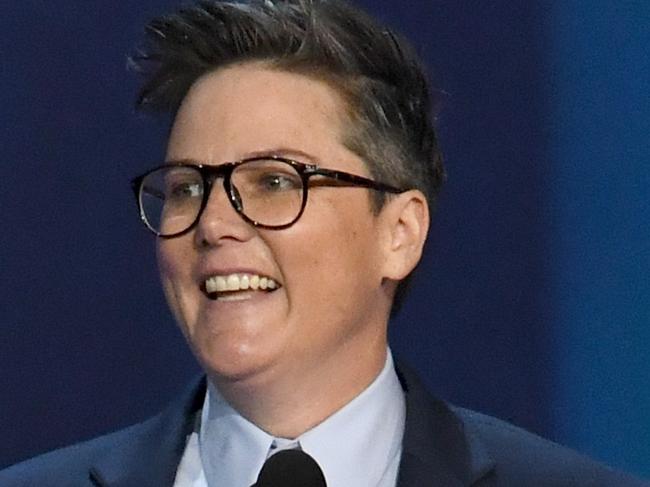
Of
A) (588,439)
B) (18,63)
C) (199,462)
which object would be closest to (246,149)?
(199,462)

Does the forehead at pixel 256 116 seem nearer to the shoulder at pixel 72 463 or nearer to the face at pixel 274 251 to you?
the face at pixel 274 251

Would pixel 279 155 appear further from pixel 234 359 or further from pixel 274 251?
pixel 234 359

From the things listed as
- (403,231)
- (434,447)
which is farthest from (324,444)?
(403,231)

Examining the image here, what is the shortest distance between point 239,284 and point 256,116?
173mm

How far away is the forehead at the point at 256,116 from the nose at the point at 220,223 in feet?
0.14

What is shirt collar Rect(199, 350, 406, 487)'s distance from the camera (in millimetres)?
1475

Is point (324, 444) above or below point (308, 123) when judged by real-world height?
below

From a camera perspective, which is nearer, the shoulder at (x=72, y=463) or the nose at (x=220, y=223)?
the nose at (x=220, y=223)

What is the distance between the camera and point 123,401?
6.33 feet

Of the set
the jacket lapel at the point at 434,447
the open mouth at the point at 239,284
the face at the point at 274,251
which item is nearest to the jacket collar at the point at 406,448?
the jacket lapel at the point at 434,447

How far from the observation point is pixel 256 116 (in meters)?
1.46

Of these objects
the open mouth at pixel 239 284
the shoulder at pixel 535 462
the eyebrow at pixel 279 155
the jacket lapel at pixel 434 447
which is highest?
the eyebrow at pixel 279 155

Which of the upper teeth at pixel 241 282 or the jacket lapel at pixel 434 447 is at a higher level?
the upper teeth at pixel 241 282

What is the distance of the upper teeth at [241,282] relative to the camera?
4.67 feet
